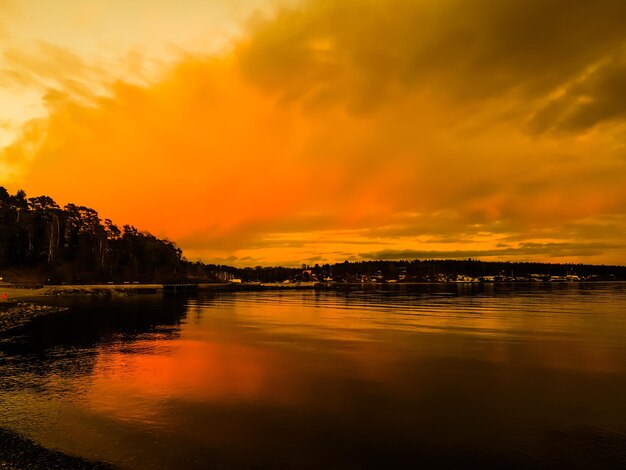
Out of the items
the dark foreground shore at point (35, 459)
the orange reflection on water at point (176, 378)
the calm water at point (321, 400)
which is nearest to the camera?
the dark foreground shore at point (35, 459)

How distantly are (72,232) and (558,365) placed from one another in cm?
20937

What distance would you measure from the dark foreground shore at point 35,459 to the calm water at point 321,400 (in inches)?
28.2

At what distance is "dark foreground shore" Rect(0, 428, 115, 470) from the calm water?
717mm

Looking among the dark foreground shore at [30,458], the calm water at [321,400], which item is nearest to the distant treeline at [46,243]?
the calm water at [321,400]

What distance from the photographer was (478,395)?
22.8 meters

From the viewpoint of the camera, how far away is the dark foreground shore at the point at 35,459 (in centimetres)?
1354

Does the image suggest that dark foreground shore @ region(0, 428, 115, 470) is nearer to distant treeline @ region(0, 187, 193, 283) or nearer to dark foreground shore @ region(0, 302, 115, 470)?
dark foreground shore @ region(0, 302, 115, 470)

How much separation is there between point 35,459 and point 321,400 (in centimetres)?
1243

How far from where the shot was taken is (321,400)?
868 inches

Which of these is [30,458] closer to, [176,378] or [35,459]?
[35,459]

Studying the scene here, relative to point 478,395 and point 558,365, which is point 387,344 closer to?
point 558,365

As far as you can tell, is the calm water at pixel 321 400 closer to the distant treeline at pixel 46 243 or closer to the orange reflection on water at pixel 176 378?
the orange reflection on water at pixel 176 378

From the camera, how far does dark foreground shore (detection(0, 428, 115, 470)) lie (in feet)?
44.4

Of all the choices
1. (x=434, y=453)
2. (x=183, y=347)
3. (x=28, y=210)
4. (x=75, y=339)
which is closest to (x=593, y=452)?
(x=434, y=453)
